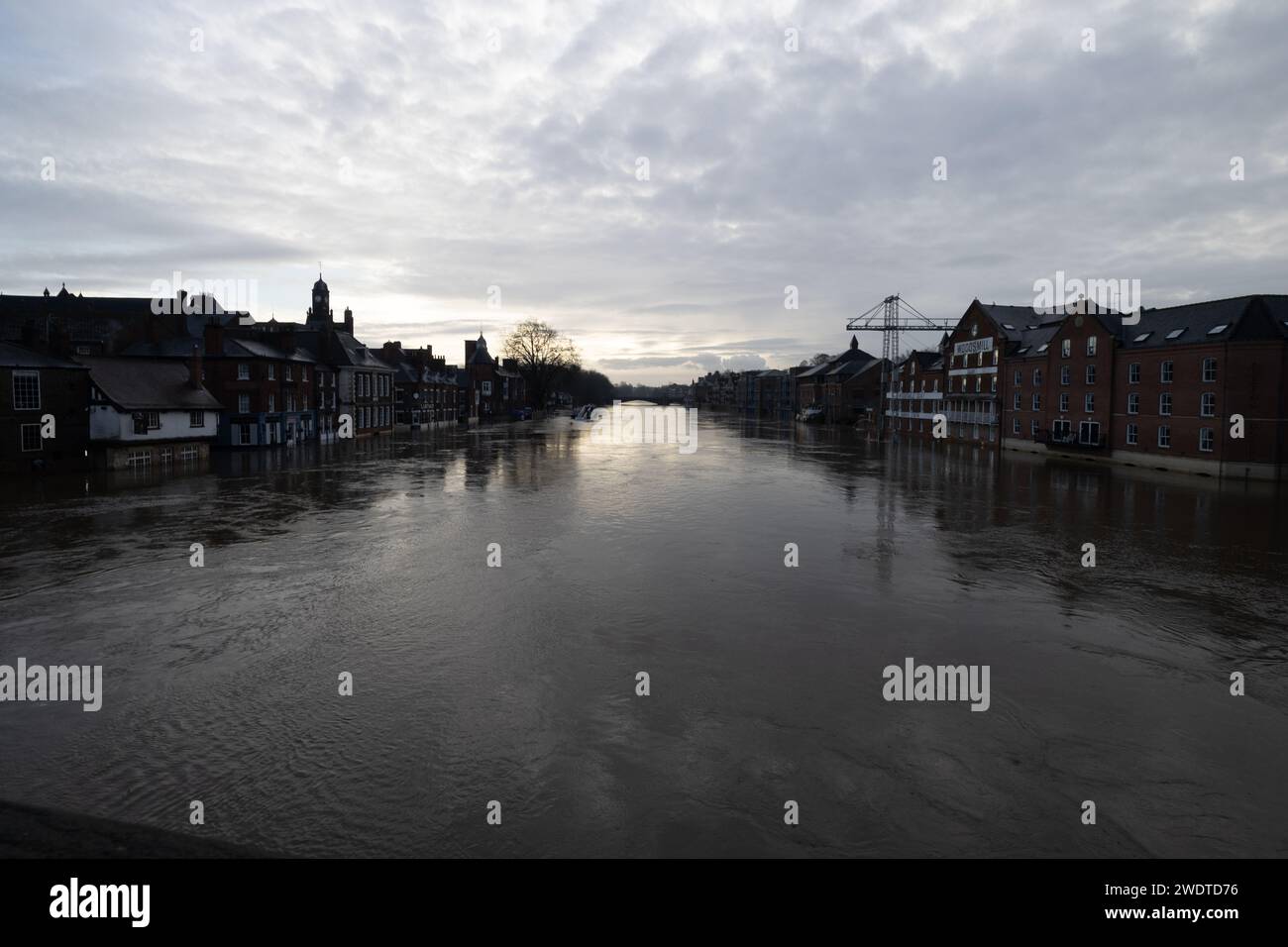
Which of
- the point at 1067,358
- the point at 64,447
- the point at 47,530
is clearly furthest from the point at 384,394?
the point at 1067,358

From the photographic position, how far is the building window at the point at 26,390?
38.2 metres

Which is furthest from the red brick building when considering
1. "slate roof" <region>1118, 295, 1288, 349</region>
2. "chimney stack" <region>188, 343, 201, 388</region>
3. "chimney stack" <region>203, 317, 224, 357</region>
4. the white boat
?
"slate roof" <region>1118, 295, 1288, 349</region>

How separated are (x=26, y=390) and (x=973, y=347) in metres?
75.0

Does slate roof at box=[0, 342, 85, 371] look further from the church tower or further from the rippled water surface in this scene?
the church tower

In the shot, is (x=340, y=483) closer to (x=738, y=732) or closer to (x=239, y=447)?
(x=239, y=447)

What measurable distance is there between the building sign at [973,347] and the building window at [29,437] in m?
73.7

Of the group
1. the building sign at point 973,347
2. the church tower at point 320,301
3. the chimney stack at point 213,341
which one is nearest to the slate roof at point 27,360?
the chimney stack at point 213,341

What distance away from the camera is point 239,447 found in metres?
56.2

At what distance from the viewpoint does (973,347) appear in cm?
7162

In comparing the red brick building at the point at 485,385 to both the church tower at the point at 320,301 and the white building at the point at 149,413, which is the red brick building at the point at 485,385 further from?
the white building at the point at 149,413

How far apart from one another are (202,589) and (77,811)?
1042 cm

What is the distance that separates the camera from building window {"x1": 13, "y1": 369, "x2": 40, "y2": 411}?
125 ft

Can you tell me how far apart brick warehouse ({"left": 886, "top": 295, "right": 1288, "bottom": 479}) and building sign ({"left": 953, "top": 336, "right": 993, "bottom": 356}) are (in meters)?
0.19
